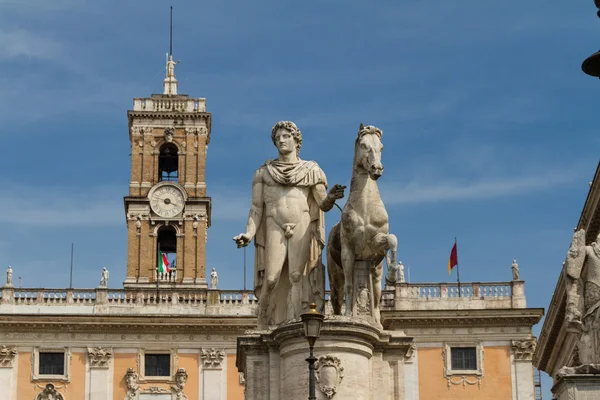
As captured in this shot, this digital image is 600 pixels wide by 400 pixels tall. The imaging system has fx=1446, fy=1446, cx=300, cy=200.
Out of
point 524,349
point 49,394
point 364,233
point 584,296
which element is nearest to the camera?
point 584,296

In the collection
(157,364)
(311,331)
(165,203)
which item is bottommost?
(311,331)

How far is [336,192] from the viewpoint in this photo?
19.9 m

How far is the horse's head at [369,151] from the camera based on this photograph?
19812mm

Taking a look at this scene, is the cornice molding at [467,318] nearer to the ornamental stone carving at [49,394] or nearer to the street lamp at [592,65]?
the ornamental stone carving at [49,394]

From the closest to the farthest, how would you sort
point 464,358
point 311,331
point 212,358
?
→ point 311,331 → point 464,358 → point 212,358

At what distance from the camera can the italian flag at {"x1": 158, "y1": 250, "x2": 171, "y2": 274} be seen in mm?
71375

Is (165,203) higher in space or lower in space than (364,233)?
higher

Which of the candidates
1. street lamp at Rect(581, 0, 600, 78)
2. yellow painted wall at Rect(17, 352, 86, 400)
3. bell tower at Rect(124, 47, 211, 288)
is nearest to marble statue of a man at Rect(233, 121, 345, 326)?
street lamp at Rect(581, 0, 600, 78)

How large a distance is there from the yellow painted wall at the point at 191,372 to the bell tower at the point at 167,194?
8.36m

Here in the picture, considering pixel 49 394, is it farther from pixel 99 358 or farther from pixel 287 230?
pixel 287 230

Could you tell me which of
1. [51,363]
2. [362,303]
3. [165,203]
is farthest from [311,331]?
[165,203]

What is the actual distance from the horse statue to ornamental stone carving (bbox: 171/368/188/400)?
43065 millimetres

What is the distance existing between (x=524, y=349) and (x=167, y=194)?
2097 cm

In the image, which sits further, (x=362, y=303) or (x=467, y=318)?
(x=467, y=318)
